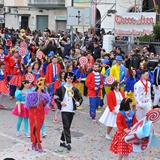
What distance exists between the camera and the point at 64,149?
326 inches

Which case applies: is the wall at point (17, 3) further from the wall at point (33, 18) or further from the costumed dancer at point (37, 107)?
the costumed dancer at point (37, 107)

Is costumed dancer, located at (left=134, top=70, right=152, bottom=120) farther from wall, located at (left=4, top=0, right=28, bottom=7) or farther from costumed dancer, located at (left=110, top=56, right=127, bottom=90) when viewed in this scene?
wall, located at (left=4, top=0, right=28, bottom=7)

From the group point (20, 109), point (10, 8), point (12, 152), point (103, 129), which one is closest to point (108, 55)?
point (103, 129)

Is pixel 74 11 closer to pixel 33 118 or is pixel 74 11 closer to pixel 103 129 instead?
pixel 103 129

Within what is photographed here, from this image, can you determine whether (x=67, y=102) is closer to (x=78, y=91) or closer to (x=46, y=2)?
(x=78, y=91)

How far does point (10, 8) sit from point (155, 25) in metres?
26.3

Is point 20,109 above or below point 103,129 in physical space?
above

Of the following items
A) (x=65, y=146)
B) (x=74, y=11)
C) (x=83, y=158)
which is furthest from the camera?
(x=74, y=11)

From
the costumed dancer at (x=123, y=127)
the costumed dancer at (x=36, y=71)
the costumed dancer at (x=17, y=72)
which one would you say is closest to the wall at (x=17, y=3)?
the costumed dancer at (x=17, y=72)

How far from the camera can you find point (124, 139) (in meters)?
6.73

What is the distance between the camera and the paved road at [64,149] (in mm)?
7879

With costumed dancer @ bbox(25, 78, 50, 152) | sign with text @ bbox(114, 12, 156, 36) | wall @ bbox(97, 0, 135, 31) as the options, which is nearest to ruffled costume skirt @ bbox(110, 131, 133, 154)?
costumed dancer @ bbox(25, 78, 50, 152)

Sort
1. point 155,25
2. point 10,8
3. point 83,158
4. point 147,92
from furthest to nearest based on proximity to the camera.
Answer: point 10,8
point 155,25
point 147,92
point 83,158

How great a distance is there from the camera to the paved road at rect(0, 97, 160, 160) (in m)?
7.88
